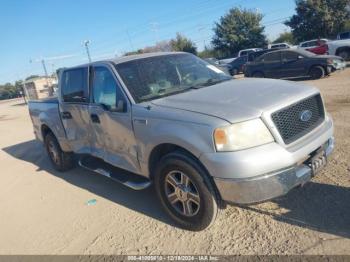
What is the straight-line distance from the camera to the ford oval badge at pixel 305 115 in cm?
379

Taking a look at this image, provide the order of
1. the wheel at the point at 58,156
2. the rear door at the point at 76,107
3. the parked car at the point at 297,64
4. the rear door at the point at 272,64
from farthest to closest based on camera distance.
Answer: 1. the rear door at the point at 272,64
2. the parked car at the point at 297,64
3. the wheel at the point at 58,156
4. the rear door at the point at 76,107

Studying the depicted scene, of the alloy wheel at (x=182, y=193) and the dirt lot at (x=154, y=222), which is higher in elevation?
the alloy wheel at (x=182, y=193)

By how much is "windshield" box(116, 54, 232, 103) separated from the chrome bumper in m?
1.56

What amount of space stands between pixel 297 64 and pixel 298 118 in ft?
42.4

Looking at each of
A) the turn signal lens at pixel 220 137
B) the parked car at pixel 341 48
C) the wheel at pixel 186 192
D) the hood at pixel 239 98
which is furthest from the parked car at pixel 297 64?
the turn signal lens at pixel 220 137

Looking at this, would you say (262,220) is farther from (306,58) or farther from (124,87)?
(306,58)

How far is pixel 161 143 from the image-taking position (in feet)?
13.0

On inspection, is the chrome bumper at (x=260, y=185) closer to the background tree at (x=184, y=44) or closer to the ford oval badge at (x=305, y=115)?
the ford oval badge at (x=305, y=115)

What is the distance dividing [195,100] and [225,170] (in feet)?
3.16

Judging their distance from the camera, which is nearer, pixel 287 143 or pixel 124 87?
pixel 287 143

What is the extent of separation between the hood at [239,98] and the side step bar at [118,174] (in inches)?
42.4

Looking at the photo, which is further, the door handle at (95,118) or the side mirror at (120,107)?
the door handle at (95,118)

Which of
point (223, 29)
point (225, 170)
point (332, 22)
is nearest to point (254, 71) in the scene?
point (225, 170)

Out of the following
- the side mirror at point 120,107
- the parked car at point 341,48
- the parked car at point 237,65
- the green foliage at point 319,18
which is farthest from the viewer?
the green foliage at point 319,18
